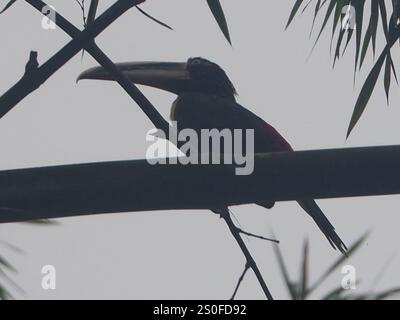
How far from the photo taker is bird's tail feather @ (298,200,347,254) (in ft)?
17.2

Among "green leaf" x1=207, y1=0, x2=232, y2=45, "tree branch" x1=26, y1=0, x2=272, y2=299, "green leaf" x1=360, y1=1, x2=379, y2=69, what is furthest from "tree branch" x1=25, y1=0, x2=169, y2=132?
"green leaf" x1=360, y1=1, x2=379, y2=69

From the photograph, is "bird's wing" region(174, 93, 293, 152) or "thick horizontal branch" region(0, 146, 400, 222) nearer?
"thick horizontal branch" region(0, 146, 400, 222)

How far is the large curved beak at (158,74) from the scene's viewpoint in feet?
25.2

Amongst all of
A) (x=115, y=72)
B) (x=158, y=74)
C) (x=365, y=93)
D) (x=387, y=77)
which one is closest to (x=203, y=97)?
(x=158, y=74)

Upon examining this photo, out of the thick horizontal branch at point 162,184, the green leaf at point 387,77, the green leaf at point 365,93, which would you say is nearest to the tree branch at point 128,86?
the thick horizontal branch at point 162,184

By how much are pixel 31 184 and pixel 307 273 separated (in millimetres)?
1044

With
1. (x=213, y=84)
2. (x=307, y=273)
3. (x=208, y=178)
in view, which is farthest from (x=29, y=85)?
(x=213, y=84)

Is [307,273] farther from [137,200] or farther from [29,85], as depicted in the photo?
[29,85]

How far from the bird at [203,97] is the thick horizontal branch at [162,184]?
2558 mm

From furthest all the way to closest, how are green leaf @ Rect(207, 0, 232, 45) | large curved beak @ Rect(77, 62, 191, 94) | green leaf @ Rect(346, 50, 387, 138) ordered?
large curved beak @ Rect(77, 62, 191, 94)
green leaf @ Rect(346, 50, 387, 138)
green leaf @ Rect(207, 0, 232, 45)

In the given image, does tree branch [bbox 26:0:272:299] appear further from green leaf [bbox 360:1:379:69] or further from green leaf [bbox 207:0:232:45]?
green leaf [bbox 360:1:379:69]

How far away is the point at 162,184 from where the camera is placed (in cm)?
282

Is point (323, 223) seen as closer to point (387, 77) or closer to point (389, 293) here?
point (387, 77)
